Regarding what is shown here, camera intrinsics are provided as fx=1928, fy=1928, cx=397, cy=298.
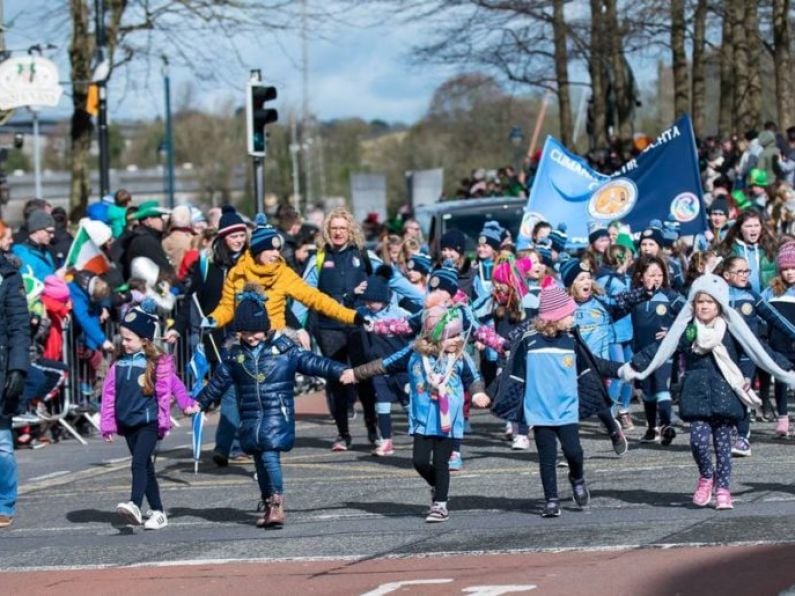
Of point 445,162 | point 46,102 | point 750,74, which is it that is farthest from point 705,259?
point 445,162

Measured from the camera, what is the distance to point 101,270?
61.9 ft

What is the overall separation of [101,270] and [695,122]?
21599 mm

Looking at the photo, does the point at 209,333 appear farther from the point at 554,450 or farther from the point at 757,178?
the point at 757,178

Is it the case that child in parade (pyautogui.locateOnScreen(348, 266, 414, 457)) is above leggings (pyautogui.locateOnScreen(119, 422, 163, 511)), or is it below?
above

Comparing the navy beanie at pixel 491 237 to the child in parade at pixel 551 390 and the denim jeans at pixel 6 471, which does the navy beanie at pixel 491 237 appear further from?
the denim jeans at pixel 6 471

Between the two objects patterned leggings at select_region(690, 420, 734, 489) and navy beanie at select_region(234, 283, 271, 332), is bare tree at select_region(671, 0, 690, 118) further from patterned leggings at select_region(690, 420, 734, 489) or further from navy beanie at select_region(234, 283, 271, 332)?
navy beanie at select_region(234, 283, 271, 332)

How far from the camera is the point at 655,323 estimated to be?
15695 mm

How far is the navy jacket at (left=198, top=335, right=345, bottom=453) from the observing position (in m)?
11.9

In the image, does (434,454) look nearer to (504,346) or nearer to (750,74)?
(504,346)

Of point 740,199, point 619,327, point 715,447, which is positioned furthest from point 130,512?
point 740,199

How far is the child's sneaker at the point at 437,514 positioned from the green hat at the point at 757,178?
1347 cm

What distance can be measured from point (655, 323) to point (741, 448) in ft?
5.78

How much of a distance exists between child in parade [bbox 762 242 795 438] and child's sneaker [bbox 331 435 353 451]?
3.57 meters

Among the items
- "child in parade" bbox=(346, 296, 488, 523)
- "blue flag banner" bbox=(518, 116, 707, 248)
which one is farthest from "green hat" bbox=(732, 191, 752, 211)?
"child in parade" bbox=(346, 296, 488, 523)
